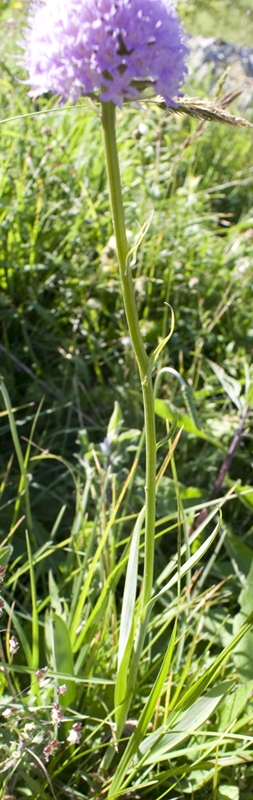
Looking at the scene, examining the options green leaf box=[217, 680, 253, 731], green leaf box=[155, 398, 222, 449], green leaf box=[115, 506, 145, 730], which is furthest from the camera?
green leaf box=[155, 398, 222, 449]

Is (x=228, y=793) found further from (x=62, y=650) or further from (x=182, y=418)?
(x=182, y=418)

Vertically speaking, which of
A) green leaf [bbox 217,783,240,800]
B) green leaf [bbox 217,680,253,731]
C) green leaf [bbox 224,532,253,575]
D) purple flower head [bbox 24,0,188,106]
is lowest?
green leaf [bbox 217,783,240,800]

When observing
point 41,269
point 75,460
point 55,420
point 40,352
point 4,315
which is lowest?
point 75,460

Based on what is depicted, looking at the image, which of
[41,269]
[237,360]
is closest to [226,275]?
[237,360]

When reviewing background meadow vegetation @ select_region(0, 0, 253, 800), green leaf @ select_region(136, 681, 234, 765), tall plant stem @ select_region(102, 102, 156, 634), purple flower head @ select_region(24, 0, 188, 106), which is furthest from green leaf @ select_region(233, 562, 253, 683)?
purple flower head @ select_region(24, 0, 188, 106)

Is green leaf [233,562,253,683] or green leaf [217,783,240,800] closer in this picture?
green leaf [217,783,240,800]

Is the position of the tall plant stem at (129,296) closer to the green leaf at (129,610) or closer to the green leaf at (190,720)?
the green leaf at (129,610)

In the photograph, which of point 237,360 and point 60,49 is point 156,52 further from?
point 237,360

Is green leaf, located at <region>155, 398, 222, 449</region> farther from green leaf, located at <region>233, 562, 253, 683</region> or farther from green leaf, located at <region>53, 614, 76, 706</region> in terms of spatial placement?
green leaf, located at <region>53, 614, 76, 706</region>
